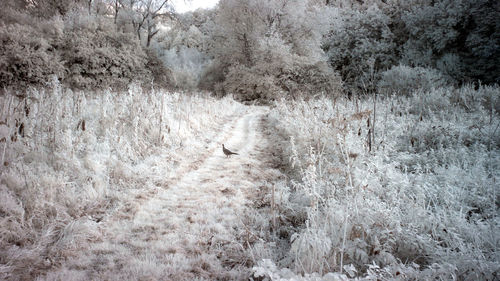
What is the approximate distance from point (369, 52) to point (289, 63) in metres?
11.0

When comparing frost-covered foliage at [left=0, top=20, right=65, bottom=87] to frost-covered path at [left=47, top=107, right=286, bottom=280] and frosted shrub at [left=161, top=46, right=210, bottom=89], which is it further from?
frosted shrub at [left=161, top=46, right=210, bottom=89]

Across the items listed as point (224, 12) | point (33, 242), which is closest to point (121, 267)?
point (33, 242)

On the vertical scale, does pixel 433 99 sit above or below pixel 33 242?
above

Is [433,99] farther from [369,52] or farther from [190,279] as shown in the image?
[369,52]

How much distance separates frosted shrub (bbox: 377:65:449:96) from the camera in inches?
582

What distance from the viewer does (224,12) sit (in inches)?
977

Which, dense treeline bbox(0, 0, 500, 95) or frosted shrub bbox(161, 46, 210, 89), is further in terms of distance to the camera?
frosted shrub bbox(161, 46, 210, 89)

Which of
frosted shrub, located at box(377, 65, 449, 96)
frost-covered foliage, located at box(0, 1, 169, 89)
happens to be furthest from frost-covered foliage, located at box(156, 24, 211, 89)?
frosted shrub, located at box(377, 65, 449, 96)

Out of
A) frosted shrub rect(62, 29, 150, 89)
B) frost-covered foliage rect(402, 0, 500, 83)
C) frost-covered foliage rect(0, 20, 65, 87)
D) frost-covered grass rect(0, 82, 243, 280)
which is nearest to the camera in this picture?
frost-covered grass rect(0, 82, 243, 280)

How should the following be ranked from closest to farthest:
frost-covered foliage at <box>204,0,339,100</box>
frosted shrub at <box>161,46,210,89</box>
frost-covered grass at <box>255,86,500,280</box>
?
frost-covered grass at <box>255,86,500,280</box> → frost-covered foliage at <box>204,0,339,100</box> → frosted shrub at <box>161,46,210,89</box>

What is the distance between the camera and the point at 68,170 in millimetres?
3596

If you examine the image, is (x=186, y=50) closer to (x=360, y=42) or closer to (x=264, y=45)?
(x=264, y=45)

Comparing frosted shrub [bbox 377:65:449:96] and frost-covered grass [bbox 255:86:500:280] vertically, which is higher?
frosted shrub [bbox 377:65:449:96]

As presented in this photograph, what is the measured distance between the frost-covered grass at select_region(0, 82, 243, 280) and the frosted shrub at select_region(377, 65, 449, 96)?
→ 1306cm
